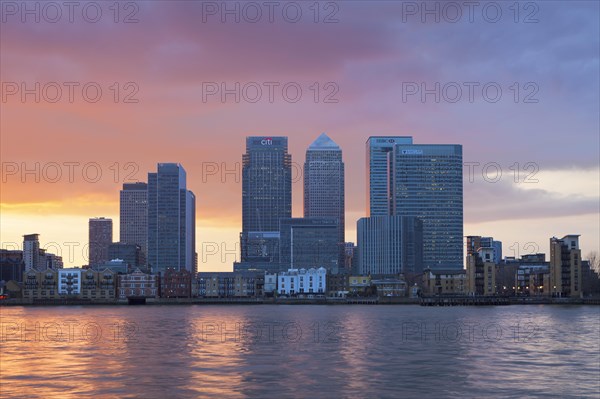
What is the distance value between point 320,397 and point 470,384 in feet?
39.6

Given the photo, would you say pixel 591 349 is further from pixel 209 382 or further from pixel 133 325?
pixel 133 325

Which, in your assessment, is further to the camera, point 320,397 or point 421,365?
point 421,365

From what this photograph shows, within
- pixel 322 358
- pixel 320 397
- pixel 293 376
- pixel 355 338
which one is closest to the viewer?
pixel 320 397

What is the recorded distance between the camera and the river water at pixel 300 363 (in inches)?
2158

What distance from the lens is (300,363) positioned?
68375 millimetres

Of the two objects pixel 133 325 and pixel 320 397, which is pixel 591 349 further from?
pixel 133 325

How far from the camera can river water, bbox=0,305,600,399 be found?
54.8 meters

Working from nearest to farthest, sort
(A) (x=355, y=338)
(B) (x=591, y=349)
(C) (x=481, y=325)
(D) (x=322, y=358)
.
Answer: (D) (x=322, y=358) → (B) (x=591, y=349) → (A) (x=355, y=338) → (C) (x=481, y=325)

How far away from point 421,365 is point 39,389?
29426 millimetres

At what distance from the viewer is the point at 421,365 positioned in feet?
220

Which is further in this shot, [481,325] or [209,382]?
[481,325]

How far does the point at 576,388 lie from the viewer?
55781mm

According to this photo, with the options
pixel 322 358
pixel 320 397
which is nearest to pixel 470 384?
pixel 320 397

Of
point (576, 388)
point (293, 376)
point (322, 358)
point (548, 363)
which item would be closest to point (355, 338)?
point (322, 358)
